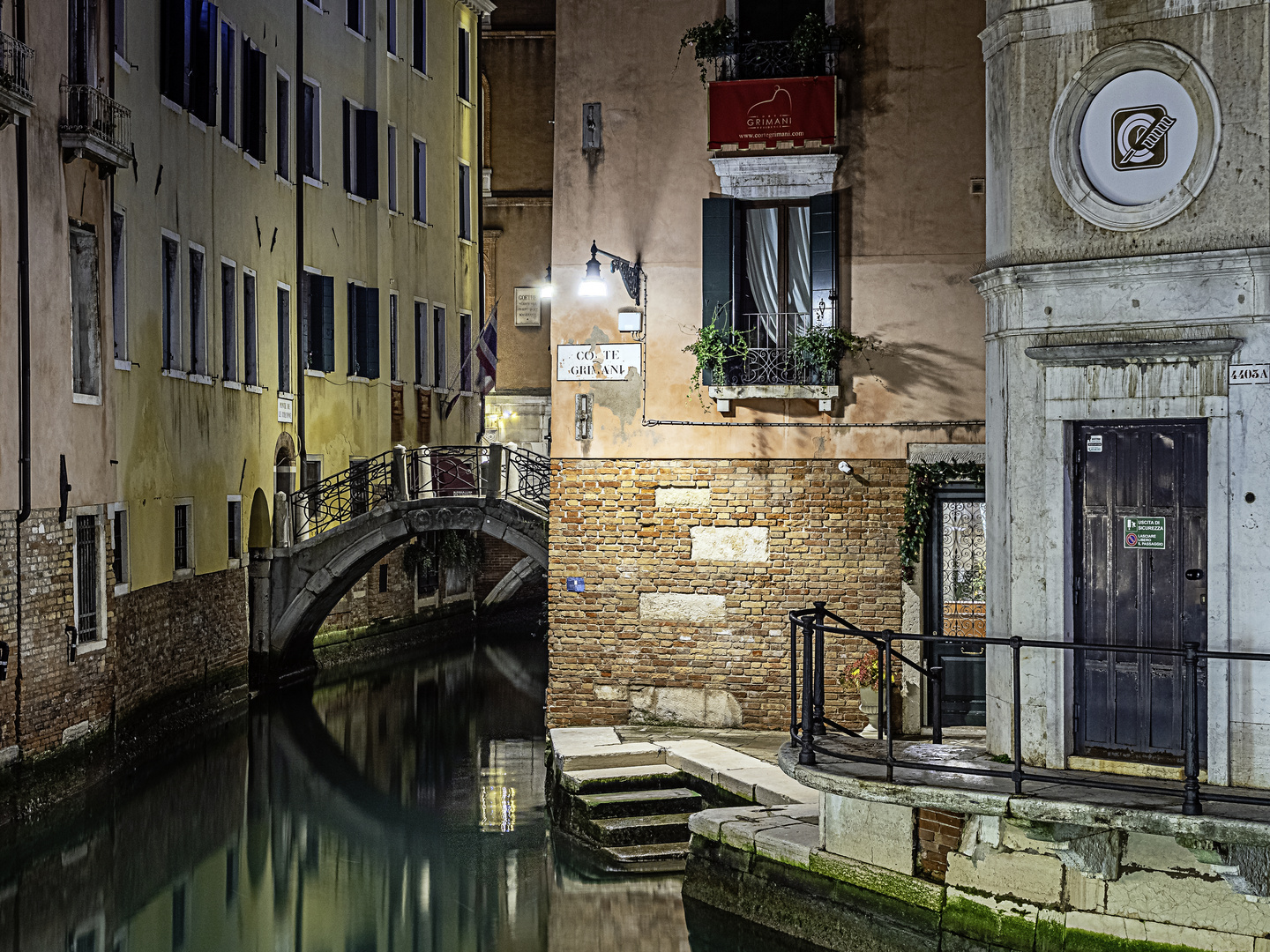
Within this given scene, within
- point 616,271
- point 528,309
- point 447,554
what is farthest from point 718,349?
point 528,309

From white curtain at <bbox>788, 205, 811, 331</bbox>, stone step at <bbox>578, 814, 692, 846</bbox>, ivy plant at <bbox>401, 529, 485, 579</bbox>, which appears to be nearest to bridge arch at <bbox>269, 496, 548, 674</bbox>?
ivy plant at <bbox>401, 529, 485, 579</bbox>

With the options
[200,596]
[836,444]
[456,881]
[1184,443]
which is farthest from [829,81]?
[200,596]

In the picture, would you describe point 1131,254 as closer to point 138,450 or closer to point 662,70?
point 662,70

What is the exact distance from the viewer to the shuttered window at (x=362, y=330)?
23.1 metres

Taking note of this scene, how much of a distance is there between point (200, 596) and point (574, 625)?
6.38 meters

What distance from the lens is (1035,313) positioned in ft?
27.6

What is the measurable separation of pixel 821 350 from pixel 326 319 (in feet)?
36.3

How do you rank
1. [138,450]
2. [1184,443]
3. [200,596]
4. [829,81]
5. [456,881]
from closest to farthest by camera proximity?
[1184,443] → [456,881] → [829,81] → [138,450] → [200,596]

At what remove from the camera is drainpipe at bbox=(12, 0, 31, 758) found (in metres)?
12.5

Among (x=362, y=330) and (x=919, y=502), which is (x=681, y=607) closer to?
(x=919, y=502)

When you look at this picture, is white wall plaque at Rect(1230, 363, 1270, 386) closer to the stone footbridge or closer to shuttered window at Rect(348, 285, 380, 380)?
the stone footbridge

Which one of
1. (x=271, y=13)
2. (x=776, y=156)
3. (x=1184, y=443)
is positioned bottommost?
(x=1184, y=443)

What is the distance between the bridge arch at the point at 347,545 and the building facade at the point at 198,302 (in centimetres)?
54

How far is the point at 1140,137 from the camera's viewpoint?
8164 millimetres
